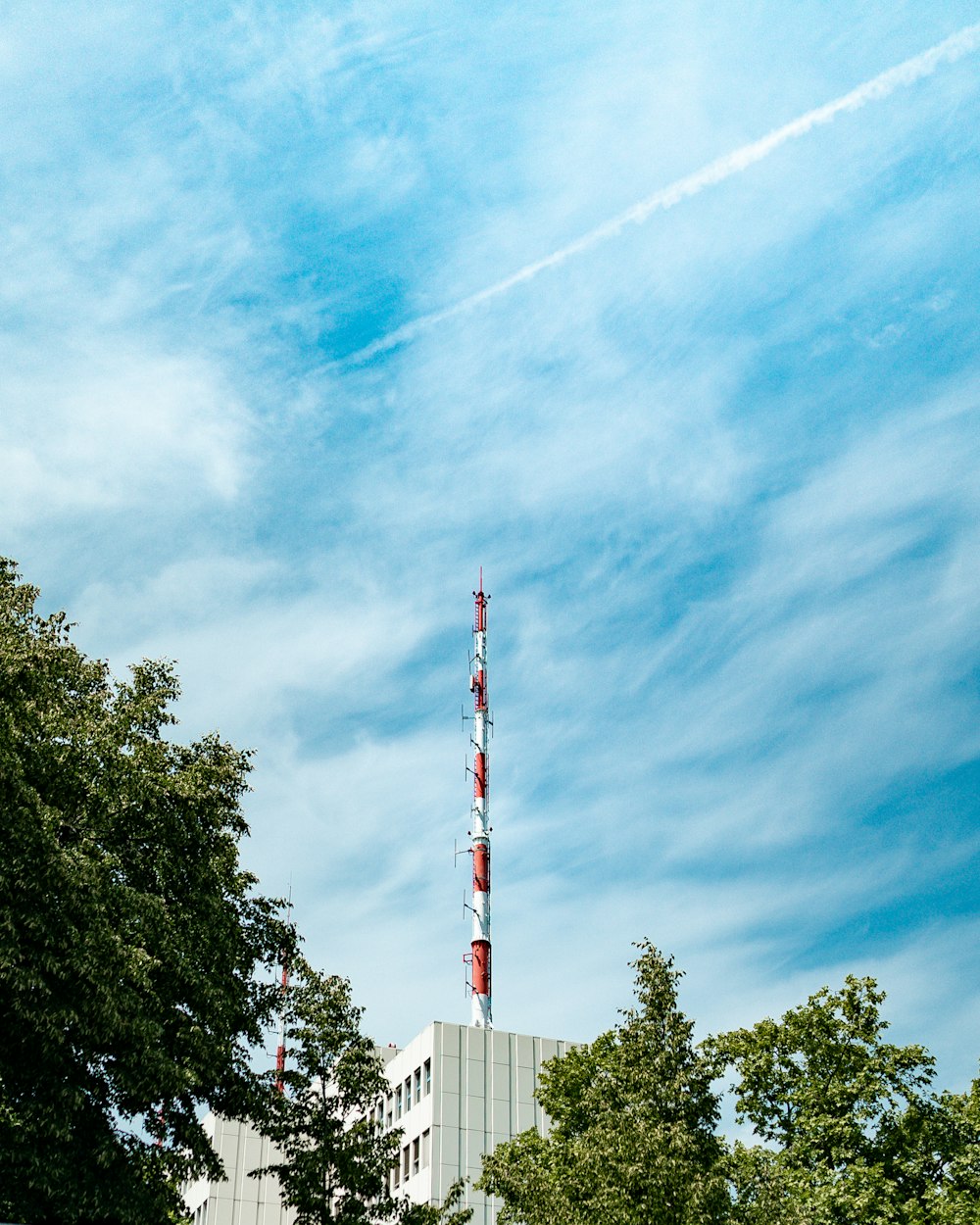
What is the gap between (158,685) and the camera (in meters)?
34.9

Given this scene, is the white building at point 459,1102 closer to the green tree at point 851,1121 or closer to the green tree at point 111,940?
the green tree at point 851,1121

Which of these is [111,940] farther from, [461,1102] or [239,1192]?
[239,1192]

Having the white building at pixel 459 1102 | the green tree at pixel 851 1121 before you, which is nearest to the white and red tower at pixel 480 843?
the white building at pixel 459 1102

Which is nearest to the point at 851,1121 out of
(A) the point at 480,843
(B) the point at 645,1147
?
(B) the point at 645,1147

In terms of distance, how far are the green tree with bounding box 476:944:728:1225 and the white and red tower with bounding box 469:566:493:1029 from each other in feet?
143

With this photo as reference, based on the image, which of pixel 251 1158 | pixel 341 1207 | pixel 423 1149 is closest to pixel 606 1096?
pixel 341 1207

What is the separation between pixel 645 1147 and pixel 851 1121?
14.8 m

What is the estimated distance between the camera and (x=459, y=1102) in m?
65.8

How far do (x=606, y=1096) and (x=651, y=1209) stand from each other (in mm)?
3723

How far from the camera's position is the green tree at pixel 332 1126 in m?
28.0

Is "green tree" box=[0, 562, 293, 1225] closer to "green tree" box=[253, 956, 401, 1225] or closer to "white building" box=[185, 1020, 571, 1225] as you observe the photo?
"green tree" box=[253, 956, 401, 1225]

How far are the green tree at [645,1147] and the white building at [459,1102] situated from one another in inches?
1248

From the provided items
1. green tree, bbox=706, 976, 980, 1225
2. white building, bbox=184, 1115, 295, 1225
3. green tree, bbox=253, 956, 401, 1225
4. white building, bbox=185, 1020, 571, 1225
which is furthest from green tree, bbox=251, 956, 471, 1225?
white building, bbox=184, 1115, 295, 1225

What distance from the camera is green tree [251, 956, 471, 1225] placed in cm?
2795
